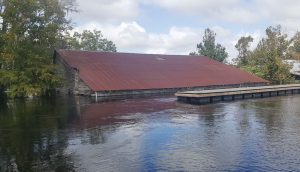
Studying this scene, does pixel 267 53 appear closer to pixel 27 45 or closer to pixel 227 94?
pixel 227 94

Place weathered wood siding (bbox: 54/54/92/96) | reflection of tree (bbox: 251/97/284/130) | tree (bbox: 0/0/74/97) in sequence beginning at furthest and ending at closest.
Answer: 1. weathered wood siding (bbox: 54/54/92/96)
2. tree (bbox: 0/0/74/97)
3. reflection of tree (bbox: 251/97/284/130)

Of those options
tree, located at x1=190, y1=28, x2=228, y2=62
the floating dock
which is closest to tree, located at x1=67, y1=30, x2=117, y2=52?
tree, located at x1=190, y1=28, x2=228, y2=62

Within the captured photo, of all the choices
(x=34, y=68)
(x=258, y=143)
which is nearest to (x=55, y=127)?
(x=258, y=143)

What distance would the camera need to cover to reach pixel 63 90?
4100 centimetres

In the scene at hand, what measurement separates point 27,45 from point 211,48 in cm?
4100

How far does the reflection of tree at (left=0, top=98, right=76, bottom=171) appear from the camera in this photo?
38.8 ft

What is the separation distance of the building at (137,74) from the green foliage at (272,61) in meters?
3.35

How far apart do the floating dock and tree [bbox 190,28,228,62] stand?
26.5 m

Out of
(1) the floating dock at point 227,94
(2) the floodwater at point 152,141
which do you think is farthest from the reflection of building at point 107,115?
(1) the floating dock at point 227,94

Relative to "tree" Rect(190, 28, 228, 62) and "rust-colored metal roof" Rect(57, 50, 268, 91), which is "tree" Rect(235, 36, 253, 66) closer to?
"tree" Rect(190, 28, 228, 62)

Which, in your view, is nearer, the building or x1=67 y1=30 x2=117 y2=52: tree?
the building

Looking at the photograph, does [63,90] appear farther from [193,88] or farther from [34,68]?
[193,88]

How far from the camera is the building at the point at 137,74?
3693 cm

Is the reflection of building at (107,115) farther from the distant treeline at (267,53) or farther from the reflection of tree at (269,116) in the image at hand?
the distant treeline at (267,53)
